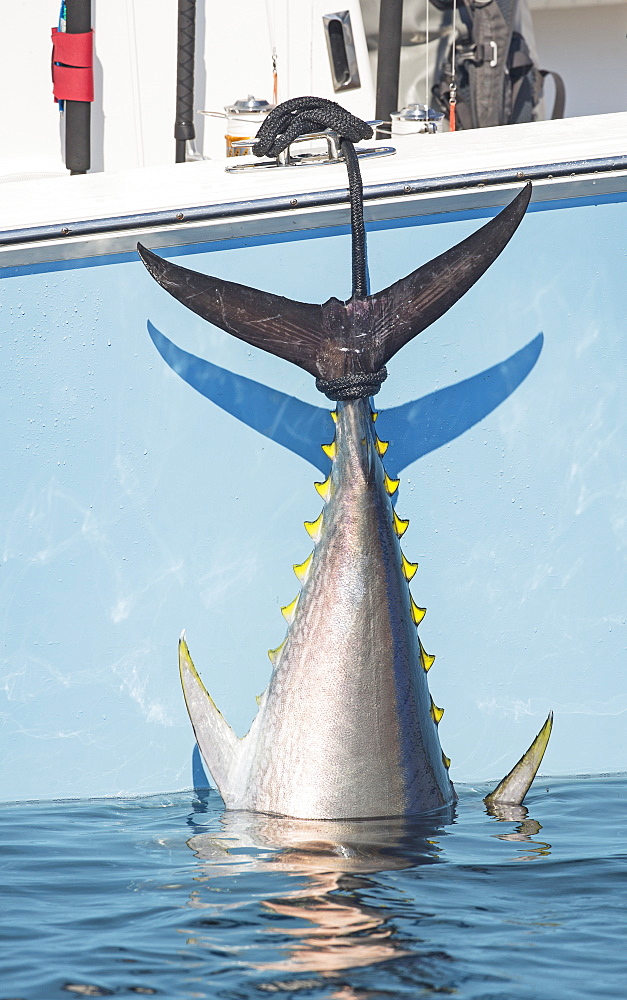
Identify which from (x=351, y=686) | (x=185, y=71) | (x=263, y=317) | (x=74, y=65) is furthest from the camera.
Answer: (x=185, y=71)

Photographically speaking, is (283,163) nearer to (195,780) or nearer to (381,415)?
(381,415)

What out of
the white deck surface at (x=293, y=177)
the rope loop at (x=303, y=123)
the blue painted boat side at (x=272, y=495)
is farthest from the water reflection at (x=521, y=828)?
the rope loop at (x=303, y=123)

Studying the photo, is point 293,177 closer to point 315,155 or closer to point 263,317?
point 315,155

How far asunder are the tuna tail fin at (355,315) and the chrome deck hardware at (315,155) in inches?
24.7

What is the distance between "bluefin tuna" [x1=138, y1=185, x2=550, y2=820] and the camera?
9.55ft

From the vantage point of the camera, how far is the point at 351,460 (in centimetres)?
301

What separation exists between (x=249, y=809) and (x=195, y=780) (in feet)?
1.59

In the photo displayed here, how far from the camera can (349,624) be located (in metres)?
2.92

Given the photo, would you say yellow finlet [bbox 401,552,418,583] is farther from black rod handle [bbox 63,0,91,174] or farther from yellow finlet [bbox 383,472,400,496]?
black rod handle [bbox 63,0,91,174]

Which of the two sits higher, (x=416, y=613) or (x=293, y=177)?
(x=293, y=177)

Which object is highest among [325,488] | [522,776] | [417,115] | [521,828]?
[417,115]

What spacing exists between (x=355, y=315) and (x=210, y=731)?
123 cm

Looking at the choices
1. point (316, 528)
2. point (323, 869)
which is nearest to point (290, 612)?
point (316, 528)

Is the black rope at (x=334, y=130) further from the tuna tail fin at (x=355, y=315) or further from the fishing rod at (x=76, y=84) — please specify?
the fishing rod at (x=76, y=84)
